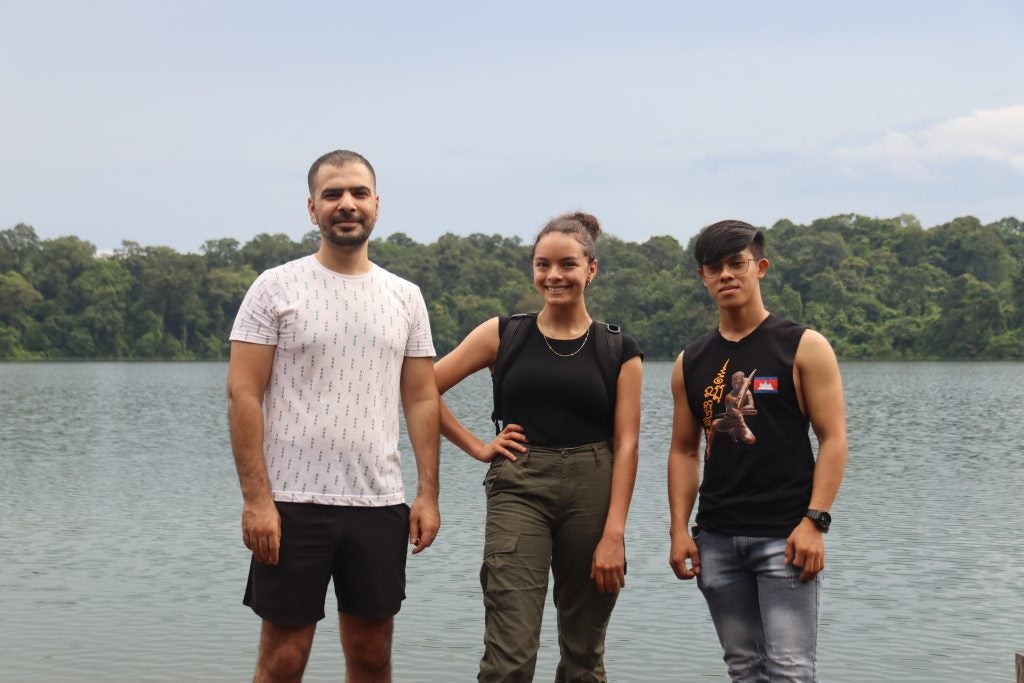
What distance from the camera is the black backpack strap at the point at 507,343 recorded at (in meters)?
5.16

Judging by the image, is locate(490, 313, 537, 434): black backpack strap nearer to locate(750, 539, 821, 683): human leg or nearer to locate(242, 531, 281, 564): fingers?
locate(242, 531, 281, 564): fingers

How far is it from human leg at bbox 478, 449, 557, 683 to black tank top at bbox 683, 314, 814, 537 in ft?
2.31

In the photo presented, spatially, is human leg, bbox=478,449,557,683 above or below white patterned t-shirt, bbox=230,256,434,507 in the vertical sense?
below

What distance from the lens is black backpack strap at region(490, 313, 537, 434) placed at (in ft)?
16.9

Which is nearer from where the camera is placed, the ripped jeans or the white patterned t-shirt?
the ripped jeans

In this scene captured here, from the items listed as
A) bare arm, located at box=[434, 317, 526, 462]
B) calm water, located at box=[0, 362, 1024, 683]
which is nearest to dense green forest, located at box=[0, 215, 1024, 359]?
calm water, located at box=[0, 362, 1024, 683]

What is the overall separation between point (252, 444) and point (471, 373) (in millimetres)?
909

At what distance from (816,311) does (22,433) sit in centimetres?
7662

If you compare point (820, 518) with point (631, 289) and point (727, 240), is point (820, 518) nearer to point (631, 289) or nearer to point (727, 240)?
point (727, 240)

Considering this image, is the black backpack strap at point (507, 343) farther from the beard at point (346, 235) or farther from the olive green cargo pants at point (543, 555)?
the beard at point (346, 235)

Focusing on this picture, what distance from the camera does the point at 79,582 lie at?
13.6m

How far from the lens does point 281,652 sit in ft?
15.8

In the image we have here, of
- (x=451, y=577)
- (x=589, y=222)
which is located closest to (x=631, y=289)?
(x=451, y=577)

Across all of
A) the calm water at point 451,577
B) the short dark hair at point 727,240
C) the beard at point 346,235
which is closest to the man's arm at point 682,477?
the short dark hair at point 727,240
